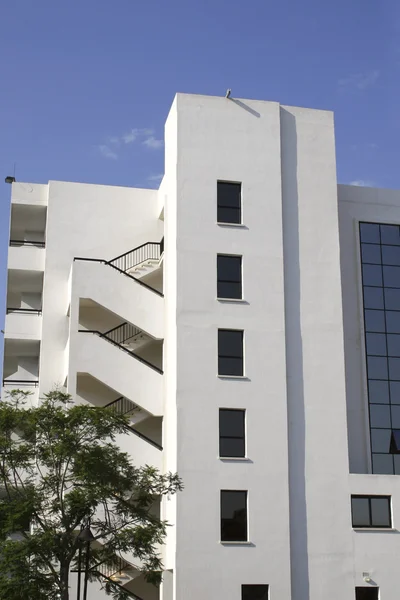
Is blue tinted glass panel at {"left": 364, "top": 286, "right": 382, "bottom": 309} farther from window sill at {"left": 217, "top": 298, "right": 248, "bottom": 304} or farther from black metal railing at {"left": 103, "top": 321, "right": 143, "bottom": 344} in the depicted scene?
black metal railing at {"left": 103, "top": 321, "right": 143, "bottom": 344}

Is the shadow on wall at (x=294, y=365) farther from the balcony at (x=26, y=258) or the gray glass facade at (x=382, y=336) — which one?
the balcony at (x=26, y=258)

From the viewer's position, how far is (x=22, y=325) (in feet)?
142

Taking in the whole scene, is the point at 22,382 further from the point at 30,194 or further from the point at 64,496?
the point at 64,496

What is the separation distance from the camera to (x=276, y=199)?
39.2m

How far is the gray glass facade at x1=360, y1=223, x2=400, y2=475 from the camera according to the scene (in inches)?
1582

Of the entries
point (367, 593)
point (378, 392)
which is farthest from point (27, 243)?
point (367, 593)

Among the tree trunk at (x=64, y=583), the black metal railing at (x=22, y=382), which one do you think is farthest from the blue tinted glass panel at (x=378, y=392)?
the tree trunk at (x=64, y=583)

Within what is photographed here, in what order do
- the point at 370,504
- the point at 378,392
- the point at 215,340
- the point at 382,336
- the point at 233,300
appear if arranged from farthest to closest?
the point at 382,336, the point at 378,392, the point at 233,300, the point at 370,504, the point at 215,340

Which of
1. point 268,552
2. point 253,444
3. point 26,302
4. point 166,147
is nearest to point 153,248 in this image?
point 166,147

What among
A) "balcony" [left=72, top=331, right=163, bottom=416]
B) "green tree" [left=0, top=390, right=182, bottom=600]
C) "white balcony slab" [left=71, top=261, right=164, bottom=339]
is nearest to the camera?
"green tree" [left=0, top=390, right=182, bottom=600]

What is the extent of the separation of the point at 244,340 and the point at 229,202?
6.01 meters

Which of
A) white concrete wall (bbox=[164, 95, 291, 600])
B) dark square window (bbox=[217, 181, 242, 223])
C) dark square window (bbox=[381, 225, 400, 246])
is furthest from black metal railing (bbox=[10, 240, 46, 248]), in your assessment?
dark square window (bbox=[381, 225, 400, 246])

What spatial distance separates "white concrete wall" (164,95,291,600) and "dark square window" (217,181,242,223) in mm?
327

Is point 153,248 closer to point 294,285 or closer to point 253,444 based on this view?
point 294,285
